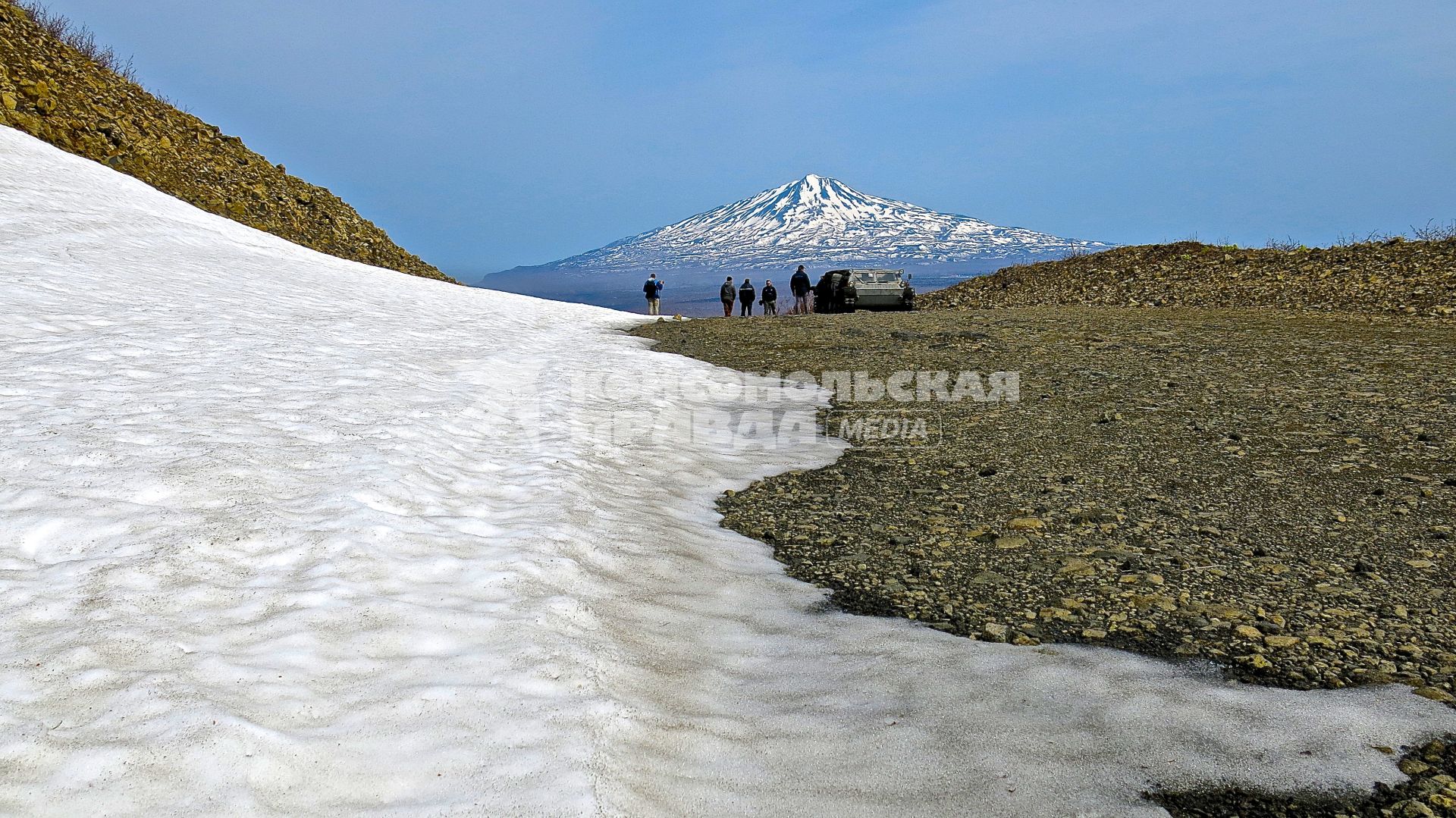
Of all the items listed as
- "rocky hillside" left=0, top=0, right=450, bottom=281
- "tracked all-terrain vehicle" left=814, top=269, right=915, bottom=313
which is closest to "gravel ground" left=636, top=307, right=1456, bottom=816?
"tracked all-terrain vehicle" left=814, top=269, right=915, bottom=313

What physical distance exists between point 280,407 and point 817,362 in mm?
8897

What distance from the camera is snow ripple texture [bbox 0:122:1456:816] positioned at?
3.22 meters

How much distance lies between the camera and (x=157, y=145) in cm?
3266

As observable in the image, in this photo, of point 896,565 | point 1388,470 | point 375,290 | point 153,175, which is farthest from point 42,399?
point 153,175

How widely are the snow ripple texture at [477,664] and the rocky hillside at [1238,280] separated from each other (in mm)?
16755

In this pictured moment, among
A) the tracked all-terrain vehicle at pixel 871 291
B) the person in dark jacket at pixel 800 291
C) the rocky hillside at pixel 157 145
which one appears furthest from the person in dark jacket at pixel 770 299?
the rocky hillside at pixel 157 145

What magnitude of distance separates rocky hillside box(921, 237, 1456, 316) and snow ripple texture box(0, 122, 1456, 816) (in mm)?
16755

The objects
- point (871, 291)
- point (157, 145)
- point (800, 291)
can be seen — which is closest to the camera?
point (871, 291)

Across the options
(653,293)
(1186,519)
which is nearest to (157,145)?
(653,293)

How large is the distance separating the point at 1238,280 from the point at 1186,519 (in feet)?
66.0

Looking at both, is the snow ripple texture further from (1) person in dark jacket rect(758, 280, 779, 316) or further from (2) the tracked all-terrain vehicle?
(1) person in dark jacket rect(758, 280, 779, 316)

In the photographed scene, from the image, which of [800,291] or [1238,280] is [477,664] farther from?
[800,291]

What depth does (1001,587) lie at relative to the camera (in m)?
5.33

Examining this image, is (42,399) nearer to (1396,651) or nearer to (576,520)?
(576,520)
